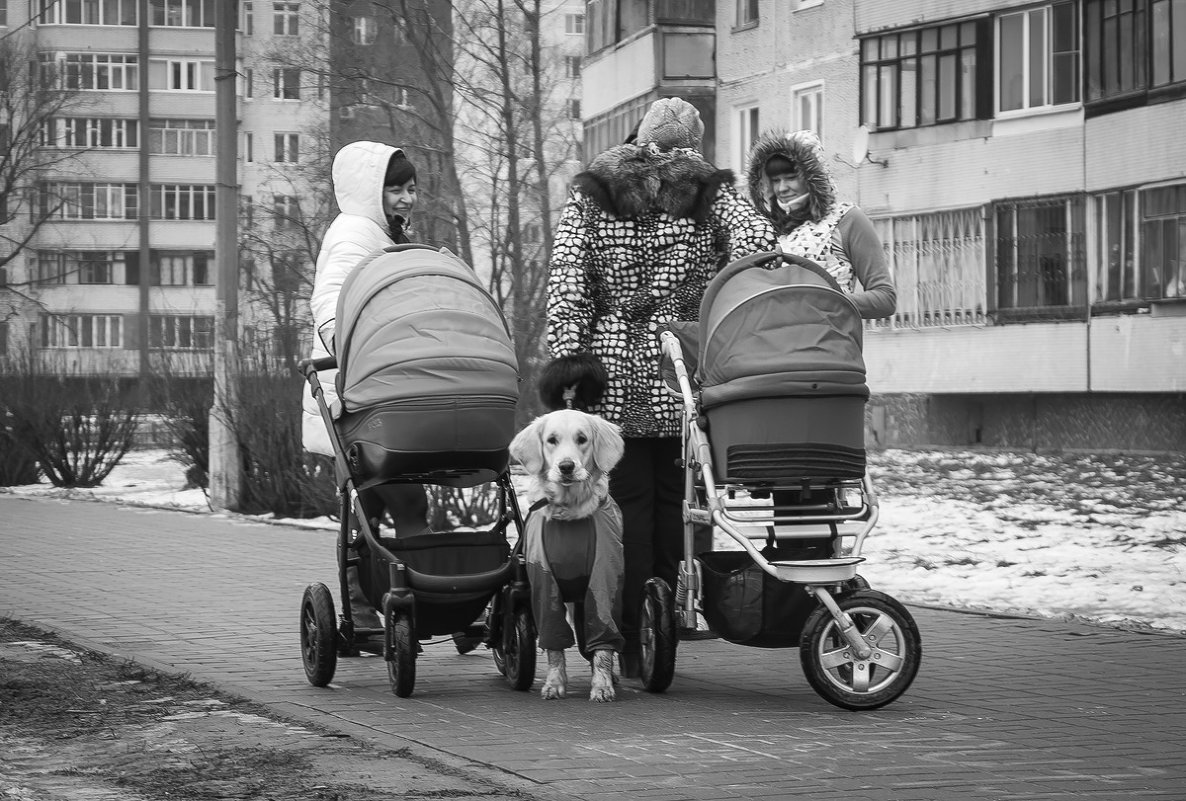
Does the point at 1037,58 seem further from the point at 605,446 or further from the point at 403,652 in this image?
the point at 403,652

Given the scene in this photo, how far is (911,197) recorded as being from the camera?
31953mm

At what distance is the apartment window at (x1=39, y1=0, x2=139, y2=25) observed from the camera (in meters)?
78.2

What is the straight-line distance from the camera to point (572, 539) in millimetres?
7090

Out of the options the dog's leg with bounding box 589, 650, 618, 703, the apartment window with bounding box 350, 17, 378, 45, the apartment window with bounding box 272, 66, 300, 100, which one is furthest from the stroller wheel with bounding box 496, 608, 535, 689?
the apartment window with bounding box 272, 66, 300, 100

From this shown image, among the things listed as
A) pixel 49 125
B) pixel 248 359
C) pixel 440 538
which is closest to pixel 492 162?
pixel 248 359

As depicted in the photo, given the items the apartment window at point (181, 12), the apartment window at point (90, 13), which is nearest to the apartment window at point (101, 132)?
the apartment window at point (90, 13)

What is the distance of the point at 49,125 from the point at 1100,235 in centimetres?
5248

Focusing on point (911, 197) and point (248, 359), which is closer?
point (248, 359)

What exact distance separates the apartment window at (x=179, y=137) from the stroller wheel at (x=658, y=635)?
244 ft

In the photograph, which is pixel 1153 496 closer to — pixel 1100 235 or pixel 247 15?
pixel 1100 235

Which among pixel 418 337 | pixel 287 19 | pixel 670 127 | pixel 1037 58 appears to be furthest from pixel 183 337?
pixel 418 337

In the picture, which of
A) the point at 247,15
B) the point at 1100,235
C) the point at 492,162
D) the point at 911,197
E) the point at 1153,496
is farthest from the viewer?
the point at 247,15

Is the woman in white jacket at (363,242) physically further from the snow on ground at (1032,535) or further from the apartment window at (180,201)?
the apartment window at (180,201)

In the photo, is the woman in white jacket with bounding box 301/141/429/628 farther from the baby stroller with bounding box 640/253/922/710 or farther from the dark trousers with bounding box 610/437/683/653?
the baby stroller with bounding box 640/253/922/710
